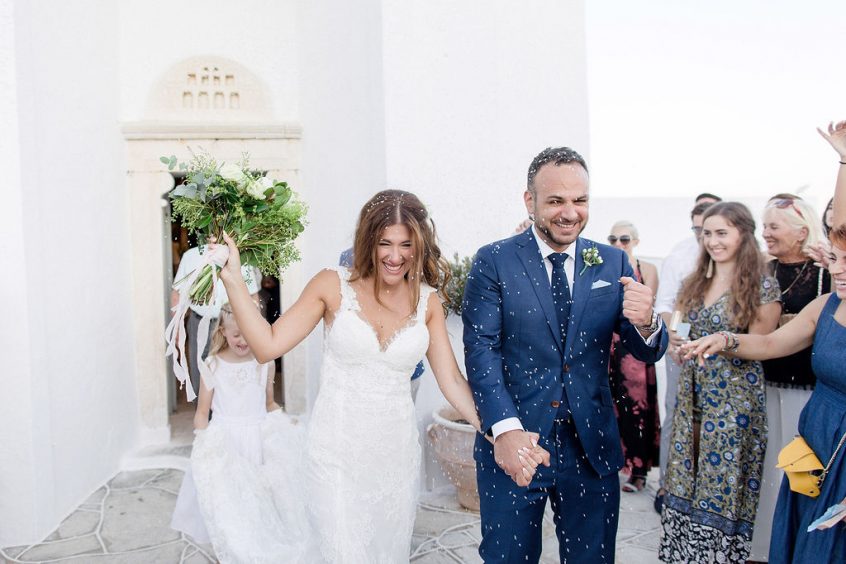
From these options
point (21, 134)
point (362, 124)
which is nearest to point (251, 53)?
point (362, 124)

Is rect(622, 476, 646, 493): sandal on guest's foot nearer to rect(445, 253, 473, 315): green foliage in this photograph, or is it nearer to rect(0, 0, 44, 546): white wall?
rect(445, 253, 473, 315): green foliage

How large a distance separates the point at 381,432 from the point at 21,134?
137 inches

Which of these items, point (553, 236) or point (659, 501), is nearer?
point (553, 236)

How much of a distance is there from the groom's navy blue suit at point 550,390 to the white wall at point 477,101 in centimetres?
262

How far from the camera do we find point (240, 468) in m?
4.31

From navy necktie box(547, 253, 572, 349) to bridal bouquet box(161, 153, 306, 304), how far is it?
122 cm

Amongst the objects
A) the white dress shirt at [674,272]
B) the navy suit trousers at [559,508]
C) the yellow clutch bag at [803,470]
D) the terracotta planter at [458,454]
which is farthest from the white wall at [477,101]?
the yellow clutch bag at [803,470]

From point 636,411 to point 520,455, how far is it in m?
3.38

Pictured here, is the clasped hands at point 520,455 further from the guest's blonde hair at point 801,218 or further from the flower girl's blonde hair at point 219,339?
the flower girl's blonde hair at point 219,339

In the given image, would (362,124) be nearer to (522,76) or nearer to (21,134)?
(522,76)

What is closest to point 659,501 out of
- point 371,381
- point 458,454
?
point 458,454

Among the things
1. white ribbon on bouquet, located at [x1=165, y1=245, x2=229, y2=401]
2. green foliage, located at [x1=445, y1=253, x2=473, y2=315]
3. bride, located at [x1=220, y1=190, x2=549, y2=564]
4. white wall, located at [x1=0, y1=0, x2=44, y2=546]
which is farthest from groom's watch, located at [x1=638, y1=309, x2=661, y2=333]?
white wall, located at [x1=0, y1=0, x2=44, y2=546]

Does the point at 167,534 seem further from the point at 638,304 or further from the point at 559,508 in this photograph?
the point at 638,304

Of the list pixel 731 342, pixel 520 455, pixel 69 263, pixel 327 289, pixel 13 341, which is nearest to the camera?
pixel 520 455
